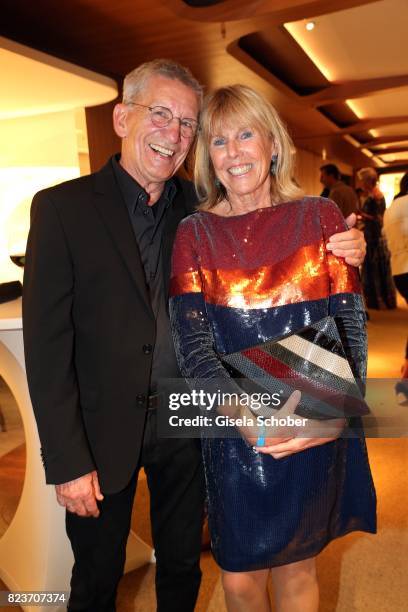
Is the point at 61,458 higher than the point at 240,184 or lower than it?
lower

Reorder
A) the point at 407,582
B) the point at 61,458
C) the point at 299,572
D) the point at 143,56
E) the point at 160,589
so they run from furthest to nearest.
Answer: the point at 143,56, the point at 407,582, the point at 160,589, the point at 299,572, the point at 61,458

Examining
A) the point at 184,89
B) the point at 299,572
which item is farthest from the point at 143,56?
the point at 299,572

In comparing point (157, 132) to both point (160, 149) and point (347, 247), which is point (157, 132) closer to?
point (160, 149)

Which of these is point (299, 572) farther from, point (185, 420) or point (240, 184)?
point (240, 184)

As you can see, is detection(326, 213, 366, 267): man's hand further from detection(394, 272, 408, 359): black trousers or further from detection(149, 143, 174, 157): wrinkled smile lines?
detection(394, 272, 408, 359): black trousers

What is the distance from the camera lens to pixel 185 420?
1.40m

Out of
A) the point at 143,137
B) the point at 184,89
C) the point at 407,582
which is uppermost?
the point at 184,89

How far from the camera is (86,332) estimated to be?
4.55 feet

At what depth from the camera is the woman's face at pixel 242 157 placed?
4.52ft

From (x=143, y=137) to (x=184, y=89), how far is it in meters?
0.18

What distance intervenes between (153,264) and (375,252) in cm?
704

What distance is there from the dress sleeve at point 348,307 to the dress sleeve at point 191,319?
30 centimetres

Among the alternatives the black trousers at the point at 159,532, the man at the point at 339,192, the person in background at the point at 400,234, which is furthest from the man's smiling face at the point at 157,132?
the man at the point at 339,192

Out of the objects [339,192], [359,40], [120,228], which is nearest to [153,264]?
[120,228]
